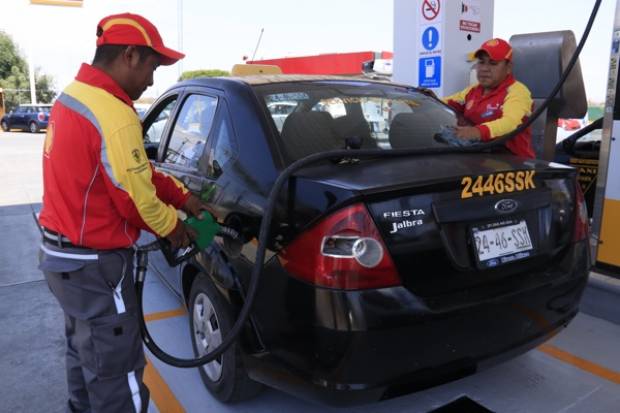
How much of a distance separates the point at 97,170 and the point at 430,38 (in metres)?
4.24

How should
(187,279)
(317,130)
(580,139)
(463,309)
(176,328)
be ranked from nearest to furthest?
(463,309) < (317,130) < (187,279) < (176,328) < (580,139)

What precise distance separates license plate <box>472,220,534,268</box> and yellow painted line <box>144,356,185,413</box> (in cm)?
172

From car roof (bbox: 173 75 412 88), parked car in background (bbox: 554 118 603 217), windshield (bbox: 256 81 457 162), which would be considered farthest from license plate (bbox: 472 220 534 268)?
parked car in background (bbox: 554 118 603 217)

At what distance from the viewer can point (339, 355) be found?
74.9 inches

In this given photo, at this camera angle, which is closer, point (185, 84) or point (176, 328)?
point (185, 84)

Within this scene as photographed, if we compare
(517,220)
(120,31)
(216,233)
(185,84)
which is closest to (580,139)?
(517,220)

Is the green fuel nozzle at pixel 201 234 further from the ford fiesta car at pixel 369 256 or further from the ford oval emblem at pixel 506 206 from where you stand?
the ford oval emblem at pixel 506 206

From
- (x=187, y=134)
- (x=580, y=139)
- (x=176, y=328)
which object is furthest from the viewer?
(x=580, y=139)

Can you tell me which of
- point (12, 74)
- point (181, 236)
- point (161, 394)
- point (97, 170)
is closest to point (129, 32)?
point (97, 170)

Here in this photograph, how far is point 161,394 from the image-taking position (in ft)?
9.63

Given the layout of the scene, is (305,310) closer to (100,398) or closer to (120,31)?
(100,398)

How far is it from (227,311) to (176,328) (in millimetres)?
1415

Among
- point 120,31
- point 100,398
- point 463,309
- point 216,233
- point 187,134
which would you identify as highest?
point 120,31

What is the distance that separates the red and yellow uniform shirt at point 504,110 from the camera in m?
3.27
